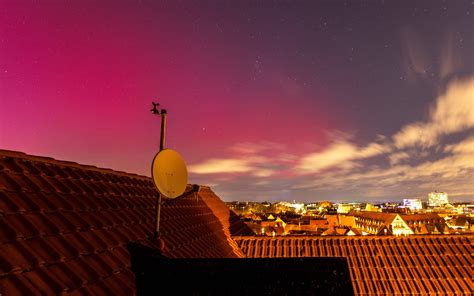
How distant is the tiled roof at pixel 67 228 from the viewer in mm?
3980

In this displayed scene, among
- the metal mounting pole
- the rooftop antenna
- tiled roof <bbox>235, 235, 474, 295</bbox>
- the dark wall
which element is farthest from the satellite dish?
tiled roof <bbox>235, 235, 474, 295</bbox>

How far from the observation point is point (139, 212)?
26.6 ft

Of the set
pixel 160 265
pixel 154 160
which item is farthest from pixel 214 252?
pixel 160 265

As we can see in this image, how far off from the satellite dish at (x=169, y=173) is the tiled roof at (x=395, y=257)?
858 cm

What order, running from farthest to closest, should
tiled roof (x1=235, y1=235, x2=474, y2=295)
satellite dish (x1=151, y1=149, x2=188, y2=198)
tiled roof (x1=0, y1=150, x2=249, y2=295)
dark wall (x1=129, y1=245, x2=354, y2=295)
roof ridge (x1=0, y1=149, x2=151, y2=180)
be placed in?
tiled roof (x1=235, y1=235, x2=474, y2=295)
satellite dish (x1=151, y1=149, x2=188, y2=198)
roof ridge (x1=0, y1=149, x2=151, y2=180)
tiled roof (x1=0, y1=150, x2=249, y2=295)
dark wall (x1=129, y1=245, x2=354, y2=295)

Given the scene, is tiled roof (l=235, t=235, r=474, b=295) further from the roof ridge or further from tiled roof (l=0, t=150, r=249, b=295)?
the roof ridge

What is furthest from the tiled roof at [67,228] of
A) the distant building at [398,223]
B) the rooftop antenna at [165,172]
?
the distant building at [398,223]

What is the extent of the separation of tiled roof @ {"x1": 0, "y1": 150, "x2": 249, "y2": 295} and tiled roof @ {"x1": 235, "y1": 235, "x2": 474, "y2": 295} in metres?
6.94

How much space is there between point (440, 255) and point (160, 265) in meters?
12.9

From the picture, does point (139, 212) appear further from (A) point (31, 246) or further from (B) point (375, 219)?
(B) point (375, 219)

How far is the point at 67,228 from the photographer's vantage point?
522cm

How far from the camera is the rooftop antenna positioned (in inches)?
251

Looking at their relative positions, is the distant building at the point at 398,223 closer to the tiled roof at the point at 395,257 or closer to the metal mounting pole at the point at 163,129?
the tiled roof at the point at 395,257

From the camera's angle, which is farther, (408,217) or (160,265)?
(408,217)
